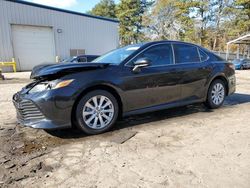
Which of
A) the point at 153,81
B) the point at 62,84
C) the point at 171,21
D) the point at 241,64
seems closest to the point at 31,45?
the point at 153,81

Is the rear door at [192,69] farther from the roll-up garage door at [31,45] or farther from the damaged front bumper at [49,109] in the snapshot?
the roll-up garage door at [31,45]

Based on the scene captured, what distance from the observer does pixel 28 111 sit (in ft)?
11.8

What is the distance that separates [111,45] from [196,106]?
20.9m

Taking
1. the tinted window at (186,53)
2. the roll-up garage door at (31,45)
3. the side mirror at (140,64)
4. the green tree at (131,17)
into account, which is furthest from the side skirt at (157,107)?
the green tree at (131,17)

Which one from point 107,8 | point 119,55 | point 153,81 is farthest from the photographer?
point 107,8

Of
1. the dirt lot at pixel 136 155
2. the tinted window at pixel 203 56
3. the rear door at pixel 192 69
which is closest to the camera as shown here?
the dirt lot at pixel 136 155

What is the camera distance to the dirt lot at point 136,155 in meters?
2.44

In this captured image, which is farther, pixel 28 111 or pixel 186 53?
pixel 186 53

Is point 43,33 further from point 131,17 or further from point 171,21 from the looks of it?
point 131,17

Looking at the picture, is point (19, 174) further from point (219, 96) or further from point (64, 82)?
point (219, 96)

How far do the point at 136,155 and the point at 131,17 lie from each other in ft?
142

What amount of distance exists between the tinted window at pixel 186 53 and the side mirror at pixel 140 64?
0.89 m

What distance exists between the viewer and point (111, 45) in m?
25.6

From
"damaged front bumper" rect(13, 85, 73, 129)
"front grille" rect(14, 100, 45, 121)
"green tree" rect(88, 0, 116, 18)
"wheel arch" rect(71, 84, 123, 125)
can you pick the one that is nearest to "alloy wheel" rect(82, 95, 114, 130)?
"wheel arch" rect(71, 84, 123, 125)
